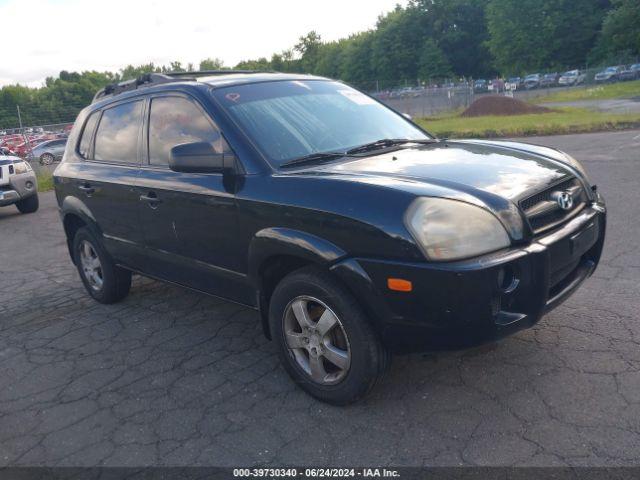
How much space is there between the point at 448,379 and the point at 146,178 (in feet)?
8.05

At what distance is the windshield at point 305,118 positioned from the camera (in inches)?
142

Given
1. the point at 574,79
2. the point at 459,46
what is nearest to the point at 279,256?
the point at 574,79

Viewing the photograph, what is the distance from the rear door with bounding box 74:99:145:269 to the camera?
4.44 metres

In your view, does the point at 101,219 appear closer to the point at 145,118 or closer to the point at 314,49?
the point at 145,118

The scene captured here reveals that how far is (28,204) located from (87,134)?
23.8ft

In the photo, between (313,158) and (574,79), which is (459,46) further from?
(313,158)

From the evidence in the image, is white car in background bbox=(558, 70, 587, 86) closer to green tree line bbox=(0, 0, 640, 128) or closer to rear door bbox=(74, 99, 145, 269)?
green tree line bbox=(0, 0, 640, 128)

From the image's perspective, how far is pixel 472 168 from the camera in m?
3.26

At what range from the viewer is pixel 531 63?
224 ft

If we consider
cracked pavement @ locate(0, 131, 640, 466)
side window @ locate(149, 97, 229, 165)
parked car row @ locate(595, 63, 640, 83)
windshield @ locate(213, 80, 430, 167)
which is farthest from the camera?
parked car row @ locate(595, 63, 640, 83)

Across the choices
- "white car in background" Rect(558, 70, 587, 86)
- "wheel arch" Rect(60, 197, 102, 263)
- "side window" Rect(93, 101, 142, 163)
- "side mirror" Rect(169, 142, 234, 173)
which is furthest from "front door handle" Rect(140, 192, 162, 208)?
"white car in background" Rect(558, 70, 587, 86)

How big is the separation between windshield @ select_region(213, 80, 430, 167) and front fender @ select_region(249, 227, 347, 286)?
0.47 m

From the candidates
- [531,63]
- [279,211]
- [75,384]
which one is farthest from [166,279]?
[531,63]

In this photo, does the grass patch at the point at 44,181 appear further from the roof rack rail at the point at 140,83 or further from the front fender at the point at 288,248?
the front fender at the point at 288,248
